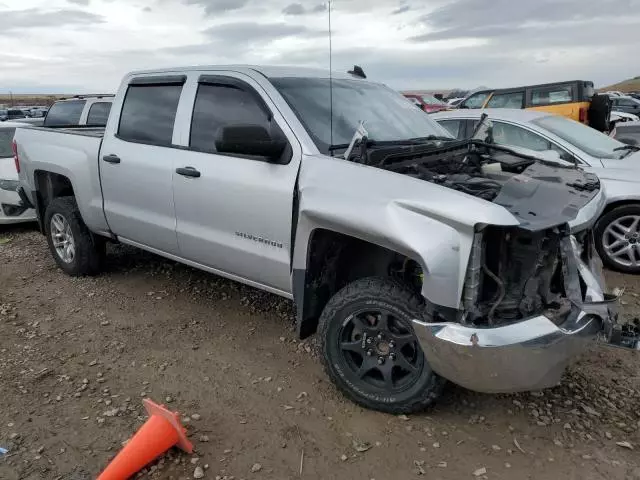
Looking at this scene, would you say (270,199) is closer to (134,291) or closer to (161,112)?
(161,112)

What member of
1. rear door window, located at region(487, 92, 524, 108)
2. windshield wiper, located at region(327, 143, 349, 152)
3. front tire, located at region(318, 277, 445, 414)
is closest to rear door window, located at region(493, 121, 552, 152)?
windshield wiper, located at region(327, 143, 349, 152)

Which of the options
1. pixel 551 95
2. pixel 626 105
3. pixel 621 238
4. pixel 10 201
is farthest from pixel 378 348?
pixel 626 105

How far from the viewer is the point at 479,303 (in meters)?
2.84

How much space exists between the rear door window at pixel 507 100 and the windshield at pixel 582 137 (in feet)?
15.0

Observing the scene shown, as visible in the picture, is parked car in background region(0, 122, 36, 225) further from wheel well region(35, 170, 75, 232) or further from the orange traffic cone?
the orange traffic cone

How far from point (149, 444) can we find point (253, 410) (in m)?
0.71

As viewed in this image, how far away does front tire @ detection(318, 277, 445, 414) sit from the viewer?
3086 mm

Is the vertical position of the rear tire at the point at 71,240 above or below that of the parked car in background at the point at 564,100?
below

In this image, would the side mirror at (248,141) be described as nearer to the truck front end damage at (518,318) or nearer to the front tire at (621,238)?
the truck front end damage at (518,318)

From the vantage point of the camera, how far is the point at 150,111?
4609 mm

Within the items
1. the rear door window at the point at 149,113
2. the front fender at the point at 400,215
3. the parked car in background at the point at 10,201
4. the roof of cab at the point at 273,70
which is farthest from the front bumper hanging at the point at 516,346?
the parked car in background at the point at 10,201

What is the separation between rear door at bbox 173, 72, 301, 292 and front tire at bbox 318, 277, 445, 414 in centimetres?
52

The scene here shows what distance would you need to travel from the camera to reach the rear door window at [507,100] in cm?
1127

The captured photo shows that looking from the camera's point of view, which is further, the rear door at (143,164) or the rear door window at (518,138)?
the rear door window at (518,138)
